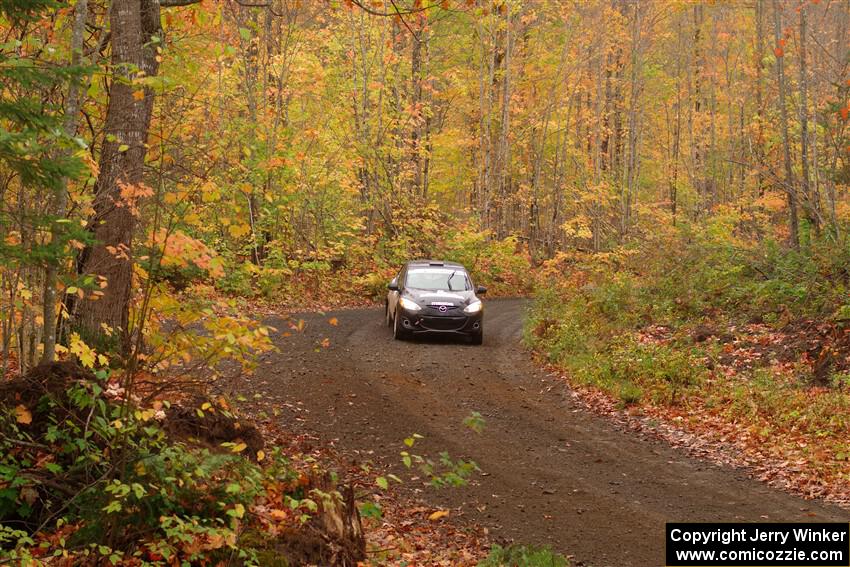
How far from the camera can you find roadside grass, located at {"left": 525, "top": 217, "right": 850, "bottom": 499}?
10383 mm

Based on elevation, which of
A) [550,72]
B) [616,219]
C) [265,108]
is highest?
[550,72]

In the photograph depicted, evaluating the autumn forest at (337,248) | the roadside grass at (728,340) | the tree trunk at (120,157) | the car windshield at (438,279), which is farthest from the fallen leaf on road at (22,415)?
the car windshield at (438,279)

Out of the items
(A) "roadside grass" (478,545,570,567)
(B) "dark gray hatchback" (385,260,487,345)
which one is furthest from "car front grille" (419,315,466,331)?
(A) "roadside grass" (478,545,570,567)

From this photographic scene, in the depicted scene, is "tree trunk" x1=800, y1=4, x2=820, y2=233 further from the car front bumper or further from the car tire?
the car tire

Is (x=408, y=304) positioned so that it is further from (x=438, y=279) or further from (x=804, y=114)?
(x=804, y=114)

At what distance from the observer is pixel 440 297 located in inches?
675

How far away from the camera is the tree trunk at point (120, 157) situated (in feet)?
27.8

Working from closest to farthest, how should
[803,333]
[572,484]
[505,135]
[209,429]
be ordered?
1. [209,429]
2. [572,484]
3. [803,333]
4. [505,135]

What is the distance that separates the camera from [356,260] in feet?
90.1

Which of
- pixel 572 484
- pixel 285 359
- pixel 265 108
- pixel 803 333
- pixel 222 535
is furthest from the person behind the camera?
pixel 265 108

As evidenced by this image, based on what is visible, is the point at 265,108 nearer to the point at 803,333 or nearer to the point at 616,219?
the point at 803,333

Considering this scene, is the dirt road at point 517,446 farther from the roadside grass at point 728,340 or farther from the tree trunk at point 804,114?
the tree trunk at point 804,114

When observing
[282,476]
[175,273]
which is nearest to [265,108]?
[175,273]

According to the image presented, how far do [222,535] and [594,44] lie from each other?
3225cm
